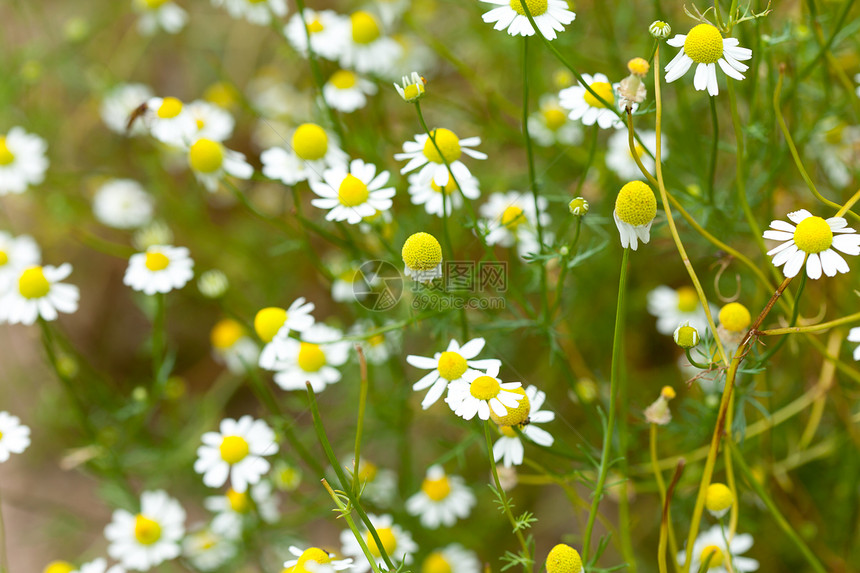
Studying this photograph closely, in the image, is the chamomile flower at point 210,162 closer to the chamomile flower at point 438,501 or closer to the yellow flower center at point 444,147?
the yellow flower center at point 444,147

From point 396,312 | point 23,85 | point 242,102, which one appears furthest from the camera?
point 23,85

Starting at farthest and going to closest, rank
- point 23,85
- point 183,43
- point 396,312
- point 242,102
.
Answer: point 183,43
point 23,85
point 242,102
point 396,312

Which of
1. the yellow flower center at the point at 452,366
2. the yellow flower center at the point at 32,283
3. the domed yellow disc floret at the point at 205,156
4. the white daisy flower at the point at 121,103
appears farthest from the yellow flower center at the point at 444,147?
the white daisy flower at the point at 121,103

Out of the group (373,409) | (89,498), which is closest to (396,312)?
(373,409)

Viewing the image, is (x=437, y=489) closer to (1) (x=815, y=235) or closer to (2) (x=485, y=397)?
(2) (x=485, y=397)

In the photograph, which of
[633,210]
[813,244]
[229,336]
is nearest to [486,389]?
[633,210]

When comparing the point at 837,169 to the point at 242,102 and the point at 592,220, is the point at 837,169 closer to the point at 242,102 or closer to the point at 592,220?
the point at 592,220
